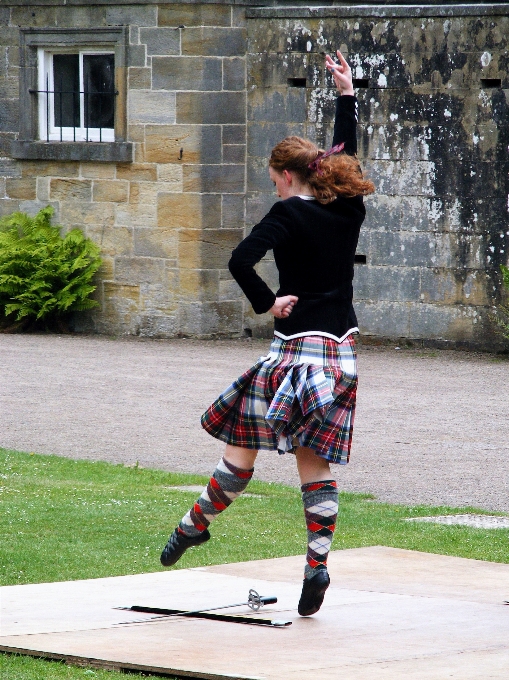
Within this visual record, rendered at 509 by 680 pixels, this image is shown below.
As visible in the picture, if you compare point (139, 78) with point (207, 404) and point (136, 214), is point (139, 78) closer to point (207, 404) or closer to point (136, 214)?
point (136, 214)

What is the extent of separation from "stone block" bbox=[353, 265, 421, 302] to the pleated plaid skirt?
9.37 metres

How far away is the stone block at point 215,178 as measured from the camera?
14.7 meters

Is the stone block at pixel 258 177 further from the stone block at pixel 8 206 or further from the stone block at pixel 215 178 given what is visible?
the stone block at pixel 8 206

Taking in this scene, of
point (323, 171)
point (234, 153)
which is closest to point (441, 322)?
point (234, 153)

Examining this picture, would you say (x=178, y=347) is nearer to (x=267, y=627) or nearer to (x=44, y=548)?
(x=44, y=548)

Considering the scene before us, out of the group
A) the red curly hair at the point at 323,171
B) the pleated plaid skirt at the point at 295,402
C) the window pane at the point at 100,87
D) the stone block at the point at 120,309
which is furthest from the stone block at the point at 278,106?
the pleated plaid skirt at the point at 295,402

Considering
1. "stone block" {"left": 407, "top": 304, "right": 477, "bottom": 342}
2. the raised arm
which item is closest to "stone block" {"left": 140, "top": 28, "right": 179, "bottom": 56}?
"stone block" {"left": 407, "top": 304, "right": 477, "bottom": 342}

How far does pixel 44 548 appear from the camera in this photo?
631cm

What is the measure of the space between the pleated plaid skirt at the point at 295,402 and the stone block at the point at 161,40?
10.3 meters

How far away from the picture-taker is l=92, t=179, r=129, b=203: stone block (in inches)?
589

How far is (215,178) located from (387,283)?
7.41 feet

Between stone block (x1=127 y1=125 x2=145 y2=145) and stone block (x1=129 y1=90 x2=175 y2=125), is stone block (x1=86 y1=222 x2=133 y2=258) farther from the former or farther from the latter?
stone block (x1=129 y1=90 x2=175 y2=125)

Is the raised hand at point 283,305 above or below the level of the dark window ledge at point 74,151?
below

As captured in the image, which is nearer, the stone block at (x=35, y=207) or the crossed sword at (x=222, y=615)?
the crossed sword at (x=222, y=615)
